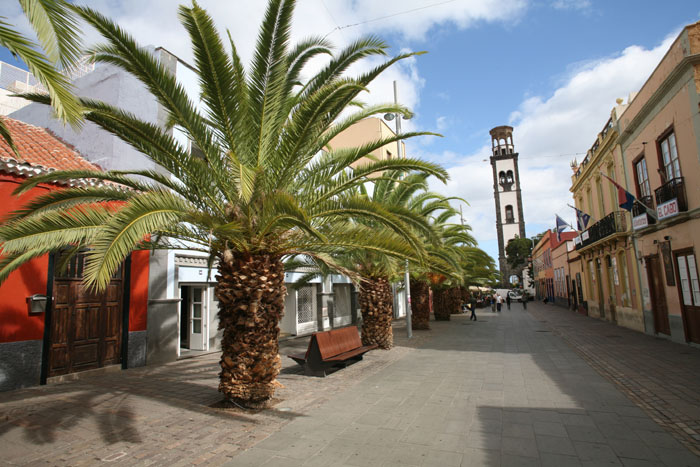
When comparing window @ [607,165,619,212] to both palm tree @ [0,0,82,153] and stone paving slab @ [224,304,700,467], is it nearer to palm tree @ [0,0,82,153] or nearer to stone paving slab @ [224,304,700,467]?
stone paving slab @ [224,304,700,467]

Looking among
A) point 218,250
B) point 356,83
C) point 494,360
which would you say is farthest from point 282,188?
point 494,360

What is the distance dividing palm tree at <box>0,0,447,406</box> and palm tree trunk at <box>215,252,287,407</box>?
0.02 metres

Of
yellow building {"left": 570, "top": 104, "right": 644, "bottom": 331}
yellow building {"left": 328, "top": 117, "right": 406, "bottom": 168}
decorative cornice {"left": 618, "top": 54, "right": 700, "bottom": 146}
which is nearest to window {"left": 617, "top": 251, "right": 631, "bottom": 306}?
yellow building {"left": 570, "top": 104, "right": 644, "bottom": 331}

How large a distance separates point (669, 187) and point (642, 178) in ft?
9.76

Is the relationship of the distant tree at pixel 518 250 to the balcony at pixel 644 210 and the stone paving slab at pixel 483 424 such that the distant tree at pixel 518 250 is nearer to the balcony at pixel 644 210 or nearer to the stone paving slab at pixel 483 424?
the balcony at pixel 644 210

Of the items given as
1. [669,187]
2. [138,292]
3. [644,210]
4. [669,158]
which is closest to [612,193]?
[644,210]

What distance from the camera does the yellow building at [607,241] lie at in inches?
652

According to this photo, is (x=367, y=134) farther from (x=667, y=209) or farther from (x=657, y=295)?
(x=657, y=295)

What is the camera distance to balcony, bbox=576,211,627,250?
16.9m

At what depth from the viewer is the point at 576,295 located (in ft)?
93.1

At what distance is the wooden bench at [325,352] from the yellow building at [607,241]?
38.2ft

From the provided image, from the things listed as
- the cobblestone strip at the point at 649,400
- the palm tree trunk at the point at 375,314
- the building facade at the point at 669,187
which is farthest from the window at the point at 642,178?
the palm tree trunk at the point at 375,314

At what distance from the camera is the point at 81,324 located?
27.7 ft

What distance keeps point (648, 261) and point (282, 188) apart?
14853 mm
